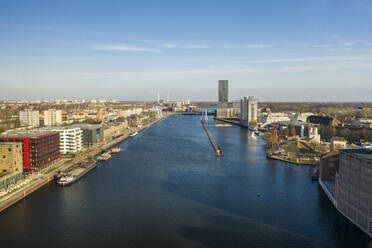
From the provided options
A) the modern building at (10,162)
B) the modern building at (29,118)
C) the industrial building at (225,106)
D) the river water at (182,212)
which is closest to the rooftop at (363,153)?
the river water at (182,212)

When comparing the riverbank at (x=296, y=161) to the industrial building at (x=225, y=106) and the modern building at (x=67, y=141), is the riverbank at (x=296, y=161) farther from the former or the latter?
the industrial building at (x=225, y=106)

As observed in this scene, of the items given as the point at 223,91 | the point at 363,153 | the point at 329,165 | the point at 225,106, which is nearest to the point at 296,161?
the point at 329,165

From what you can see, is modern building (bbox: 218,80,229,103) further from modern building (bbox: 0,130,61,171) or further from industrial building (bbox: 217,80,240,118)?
modern building (bbox: 0,130,61,171)

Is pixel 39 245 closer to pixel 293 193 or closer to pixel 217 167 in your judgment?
pixel 293 193

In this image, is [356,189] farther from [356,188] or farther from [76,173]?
[76,173]

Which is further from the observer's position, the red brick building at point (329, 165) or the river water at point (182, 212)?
the red brick building at point (329, 165)

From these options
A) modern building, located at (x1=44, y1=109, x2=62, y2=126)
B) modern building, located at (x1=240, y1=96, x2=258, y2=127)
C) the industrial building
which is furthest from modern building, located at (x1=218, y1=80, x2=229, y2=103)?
modern building, located at (x1=44, y1=109, x2=62, y2=126)
